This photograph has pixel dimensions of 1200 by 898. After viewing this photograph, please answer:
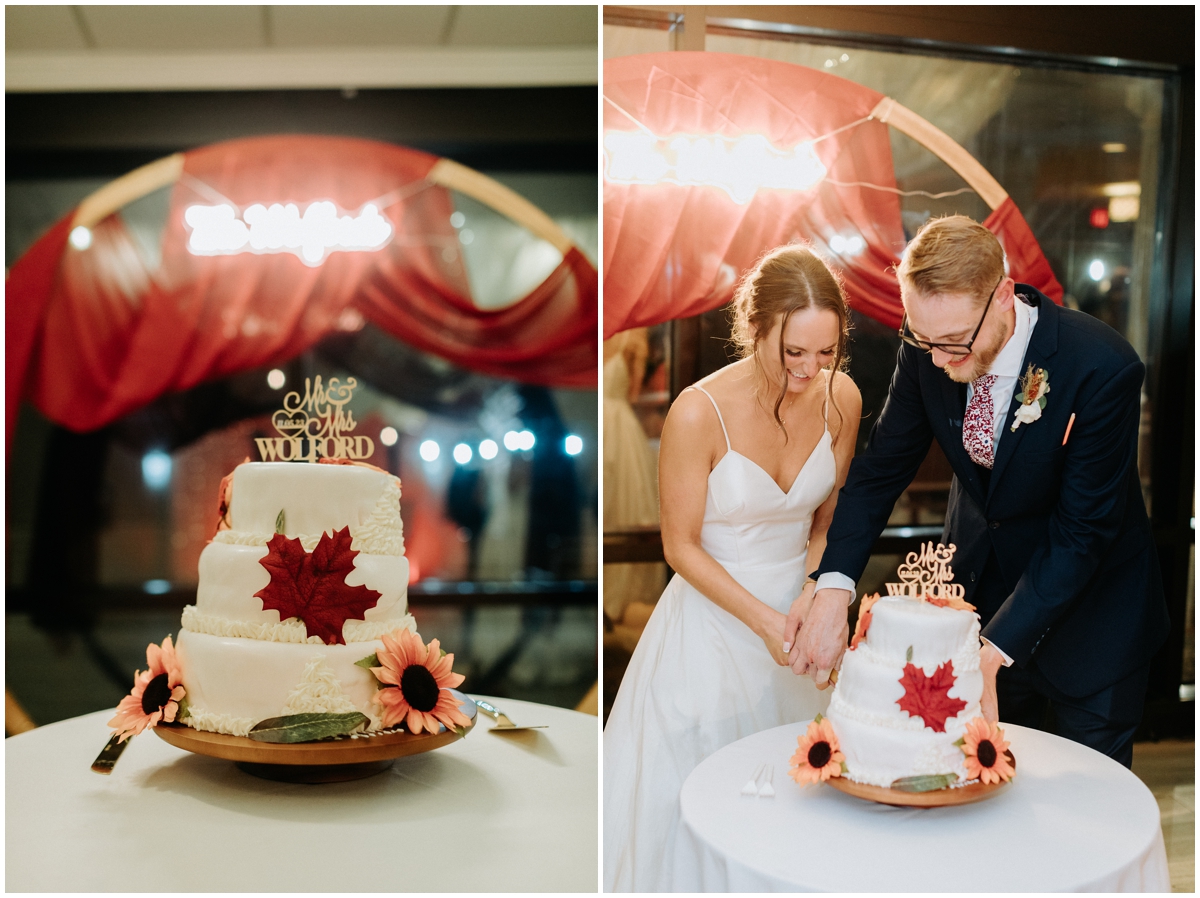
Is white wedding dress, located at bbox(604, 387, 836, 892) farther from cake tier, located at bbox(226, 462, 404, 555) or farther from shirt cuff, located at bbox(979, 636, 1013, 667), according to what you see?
cake tier, located at bbox(226, 462, 404, 555)

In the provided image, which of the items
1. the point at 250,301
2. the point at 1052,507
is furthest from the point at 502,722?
the point at 250,301

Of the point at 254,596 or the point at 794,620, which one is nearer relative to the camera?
the point at 254,596

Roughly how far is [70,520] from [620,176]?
4228 mm

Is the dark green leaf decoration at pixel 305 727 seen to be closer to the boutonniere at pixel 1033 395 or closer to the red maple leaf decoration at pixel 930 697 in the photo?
the red maple leaf decoration at pixel 930 697

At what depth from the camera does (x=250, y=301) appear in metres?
4.74

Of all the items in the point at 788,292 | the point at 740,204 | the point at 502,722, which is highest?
the point at 740,204

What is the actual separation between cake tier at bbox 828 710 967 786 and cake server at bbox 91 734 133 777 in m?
1.40

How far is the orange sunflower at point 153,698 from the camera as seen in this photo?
1.79 m

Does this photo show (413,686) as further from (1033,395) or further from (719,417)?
(1033,395)

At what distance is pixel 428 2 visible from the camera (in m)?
4.34

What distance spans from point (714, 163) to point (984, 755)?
1.95 m

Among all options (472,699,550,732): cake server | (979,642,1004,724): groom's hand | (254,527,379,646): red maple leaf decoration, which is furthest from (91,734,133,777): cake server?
(979,642,1004,724): groom's hand

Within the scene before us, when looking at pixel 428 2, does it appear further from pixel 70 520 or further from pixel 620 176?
pixel 70 520

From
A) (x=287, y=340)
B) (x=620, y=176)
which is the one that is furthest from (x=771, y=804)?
(x=287, y=340)
